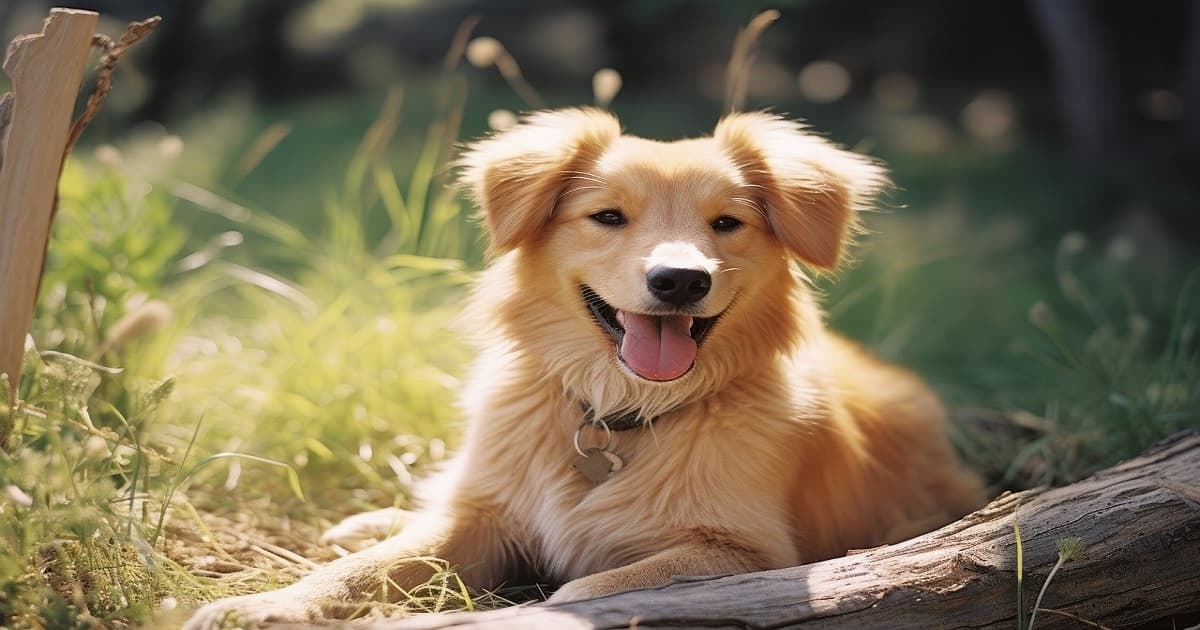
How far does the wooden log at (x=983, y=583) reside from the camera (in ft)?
7.78

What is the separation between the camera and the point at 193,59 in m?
10.5

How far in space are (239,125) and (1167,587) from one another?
888 cm

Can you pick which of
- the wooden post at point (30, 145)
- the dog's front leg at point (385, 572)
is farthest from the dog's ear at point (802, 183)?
the wooden post at point (30, 145)

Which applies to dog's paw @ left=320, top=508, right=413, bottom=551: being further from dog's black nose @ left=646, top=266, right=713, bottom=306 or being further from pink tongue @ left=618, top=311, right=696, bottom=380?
dog's black nose @ left=646, top=266, right=713, bottom=306

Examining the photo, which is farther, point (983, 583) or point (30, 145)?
point (30, 145)

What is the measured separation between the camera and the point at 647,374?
2930mm

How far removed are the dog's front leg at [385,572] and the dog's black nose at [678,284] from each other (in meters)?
0.95

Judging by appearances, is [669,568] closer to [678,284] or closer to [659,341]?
[659,341]

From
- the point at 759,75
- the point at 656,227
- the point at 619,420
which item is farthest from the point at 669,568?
the point at 759,75

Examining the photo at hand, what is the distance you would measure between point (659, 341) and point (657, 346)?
2 centimetres

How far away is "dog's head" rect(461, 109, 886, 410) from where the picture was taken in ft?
9.70

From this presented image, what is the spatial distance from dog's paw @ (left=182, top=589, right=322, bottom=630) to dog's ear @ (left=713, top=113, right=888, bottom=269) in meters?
1.66

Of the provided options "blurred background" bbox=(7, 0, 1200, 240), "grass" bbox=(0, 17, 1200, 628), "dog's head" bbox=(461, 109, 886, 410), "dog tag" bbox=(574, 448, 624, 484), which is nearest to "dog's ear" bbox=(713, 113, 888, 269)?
"dog's head" bbox=(461, 109, 886, 410)

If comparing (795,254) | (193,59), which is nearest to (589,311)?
(795,254)
